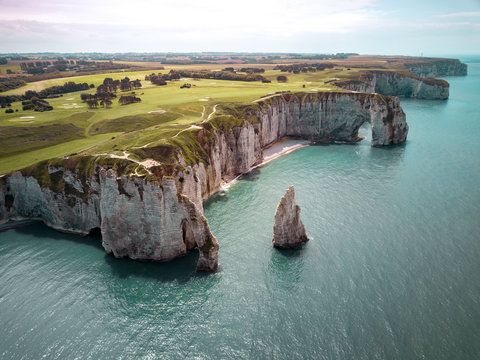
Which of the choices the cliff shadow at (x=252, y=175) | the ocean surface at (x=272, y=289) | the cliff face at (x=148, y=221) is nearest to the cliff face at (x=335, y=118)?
the cliff shadow at (x=252, y=175)

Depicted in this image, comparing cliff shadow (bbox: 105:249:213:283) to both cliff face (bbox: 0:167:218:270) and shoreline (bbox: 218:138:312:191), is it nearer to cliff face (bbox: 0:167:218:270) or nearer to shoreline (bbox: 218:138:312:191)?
cliff face (bbox: 0:167:218:270)

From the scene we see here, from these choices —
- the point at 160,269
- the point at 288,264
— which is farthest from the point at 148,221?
the point at 288,264

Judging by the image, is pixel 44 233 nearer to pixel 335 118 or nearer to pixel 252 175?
pixel 252 175

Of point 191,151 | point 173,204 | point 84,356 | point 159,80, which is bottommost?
point 84,356

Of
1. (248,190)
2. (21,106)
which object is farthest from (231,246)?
(21,106)

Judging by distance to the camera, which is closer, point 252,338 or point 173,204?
point 252,338

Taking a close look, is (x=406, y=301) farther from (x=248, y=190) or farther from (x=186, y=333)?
(x=248, y=190)

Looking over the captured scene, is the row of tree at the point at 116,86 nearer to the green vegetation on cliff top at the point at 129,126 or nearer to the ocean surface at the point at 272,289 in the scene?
the green vegetation on cliff top at the point at 129,126
